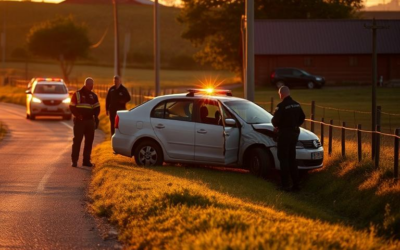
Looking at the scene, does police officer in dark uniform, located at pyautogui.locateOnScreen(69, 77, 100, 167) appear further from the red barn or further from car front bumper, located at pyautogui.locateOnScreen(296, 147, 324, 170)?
the red barn

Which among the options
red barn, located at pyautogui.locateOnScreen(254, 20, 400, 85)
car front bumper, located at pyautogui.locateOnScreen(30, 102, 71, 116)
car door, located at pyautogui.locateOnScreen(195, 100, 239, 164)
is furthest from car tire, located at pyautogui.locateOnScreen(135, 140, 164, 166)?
red barn, located at pyautogui.locateOnScreen(254, 20, 400, 85)

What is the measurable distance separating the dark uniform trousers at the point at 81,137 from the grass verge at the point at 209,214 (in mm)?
2347

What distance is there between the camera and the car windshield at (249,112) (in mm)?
17094

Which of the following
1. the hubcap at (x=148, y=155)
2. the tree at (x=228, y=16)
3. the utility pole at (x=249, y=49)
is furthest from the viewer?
the tree at (x=228, y=16)

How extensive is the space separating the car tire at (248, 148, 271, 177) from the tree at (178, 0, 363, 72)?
52350mm

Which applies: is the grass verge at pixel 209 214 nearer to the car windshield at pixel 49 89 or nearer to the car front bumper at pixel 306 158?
the car front bumper at pixel 306 158

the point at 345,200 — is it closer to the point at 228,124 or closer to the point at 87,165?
the point at 228,124

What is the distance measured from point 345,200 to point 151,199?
444 centimetres

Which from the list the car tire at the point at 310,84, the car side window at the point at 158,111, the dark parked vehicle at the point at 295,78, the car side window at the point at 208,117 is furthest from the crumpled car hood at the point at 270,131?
the car tire at the point at 310,84

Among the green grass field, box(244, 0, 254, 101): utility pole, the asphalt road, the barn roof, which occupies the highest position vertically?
the green grass field

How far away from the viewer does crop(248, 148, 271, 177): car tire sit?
53.2 ft

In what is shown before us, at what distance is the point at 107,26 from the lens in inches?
6718

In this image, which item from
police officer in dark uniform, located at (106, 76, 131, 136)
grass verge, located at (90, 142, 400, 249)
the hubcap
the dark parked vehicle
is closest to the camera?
grass verge, located at (90, 142, 400, 249)

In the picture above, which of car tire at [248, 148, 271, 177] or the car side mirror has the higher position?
the car side mirror
